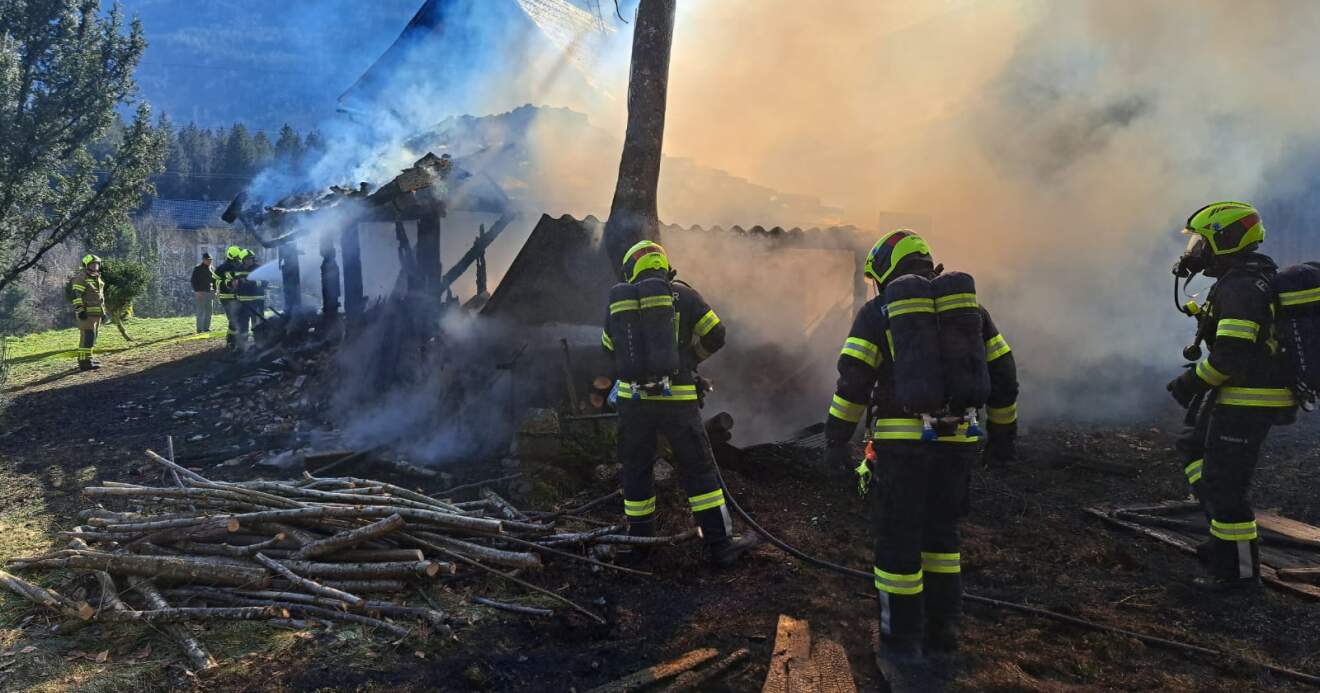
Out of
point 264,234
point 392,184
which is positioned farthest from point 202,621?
point 264,234

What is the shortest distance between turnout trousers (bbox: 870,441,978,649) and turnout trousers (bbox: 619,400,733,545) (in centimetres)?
126

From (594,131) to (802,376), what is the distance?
5353mm

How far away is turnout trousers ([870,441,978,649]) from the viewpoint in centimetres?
326

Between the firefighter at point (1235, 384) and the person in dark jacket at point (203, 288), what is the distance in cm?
1737

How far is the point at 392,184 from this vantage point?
29.9 ft

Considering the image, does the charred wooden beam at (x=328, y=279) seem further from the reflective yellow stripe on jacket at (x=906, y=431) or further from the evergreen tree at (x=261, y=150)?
the evergreen tree at (x=261, y=150)

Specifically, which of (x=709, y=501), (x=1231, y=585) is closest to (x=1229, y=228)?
(x=1231, y=585)

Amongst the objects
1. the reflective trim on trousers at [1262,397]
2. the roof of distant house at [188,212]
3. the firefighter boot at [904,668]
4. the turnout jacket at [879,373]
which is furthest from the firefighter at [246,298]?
the roof of distant house at [188,212]

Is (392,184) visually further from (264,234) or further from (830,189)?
(830,189)

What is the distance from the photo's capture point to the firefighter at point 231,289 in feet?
43.2

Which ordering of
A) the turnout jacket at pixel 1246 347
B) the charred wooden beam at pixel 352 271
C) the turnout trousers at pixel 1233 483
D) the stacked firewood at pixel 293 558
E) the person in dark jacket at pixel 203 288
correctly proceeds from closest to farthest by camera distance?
the stacked firewood at pixel 293 558
the turnout jacket at pixel 1246 347
the turnout trousers at pixel 1233 483
the charred wooden beam at pixel 352 271
the person in dark jacket at pixel 203 288

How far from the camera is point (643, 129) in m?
7.05

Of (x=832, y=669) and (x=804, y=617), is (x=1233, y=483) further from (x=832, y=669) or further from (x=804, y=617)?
(x=832, y=669)

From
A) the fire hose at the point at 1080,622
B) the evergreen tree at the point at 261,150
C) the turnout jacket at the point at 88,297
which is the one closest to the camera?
the fire hose at the point at 1080,622
